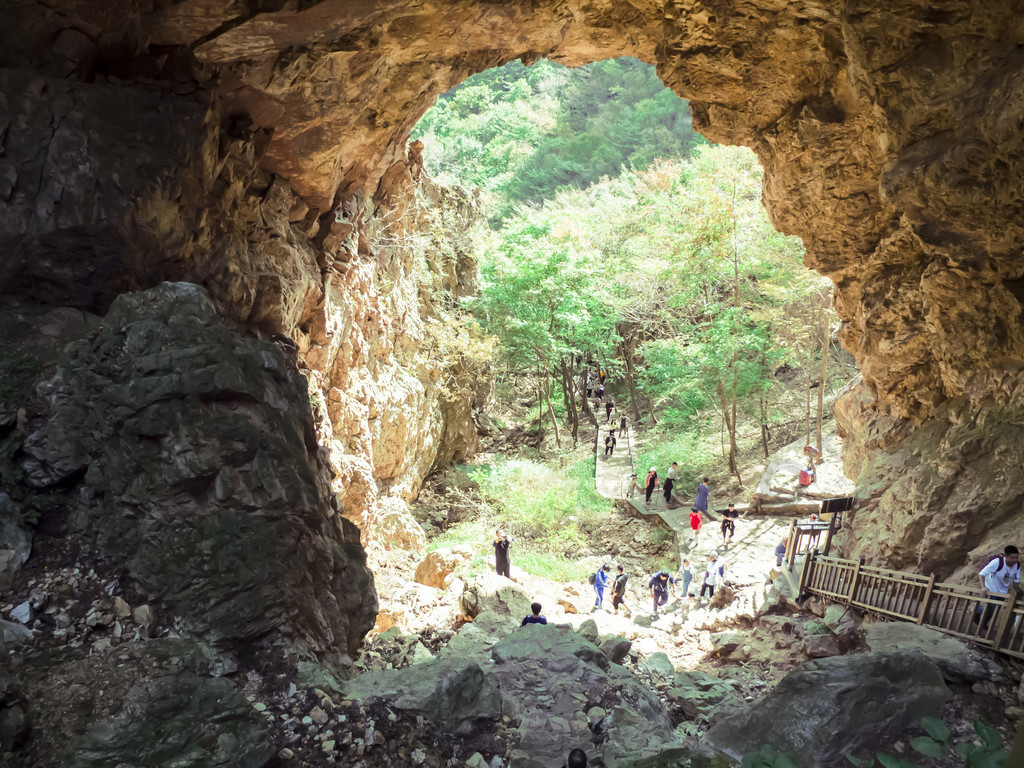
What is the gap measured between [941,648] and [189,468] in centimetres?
784

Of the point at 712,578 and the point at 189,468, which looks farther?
the point at 712,578

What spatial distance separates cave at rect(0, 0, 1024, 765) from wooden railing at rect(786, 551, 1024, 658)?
72 centimetres

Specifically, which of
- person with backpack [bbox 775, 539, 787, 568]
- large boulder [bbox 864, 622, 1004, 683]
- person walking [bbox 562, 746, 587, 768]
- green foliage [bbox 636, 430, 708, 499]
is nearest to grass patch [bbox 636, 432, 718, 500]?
green foliage [bbox 636, 430, 708, 499]

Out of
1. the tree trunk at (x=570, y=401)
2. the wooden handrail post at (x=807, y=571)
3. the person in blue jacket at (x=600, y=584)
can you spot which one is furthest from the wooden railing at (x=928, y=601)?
the tree trunk at (x=570, y=401)

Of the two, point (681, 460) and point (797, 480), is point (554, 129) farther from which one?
point (797, 480)

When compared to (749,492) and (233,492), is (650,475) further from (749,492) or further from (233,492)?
(233,492)

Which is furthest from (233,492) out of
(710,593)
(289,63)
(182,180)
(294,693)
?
(710,593)

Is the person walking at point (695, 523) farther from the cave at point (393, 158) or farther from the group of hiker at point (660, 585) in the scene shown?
the cave at point (393, 158)

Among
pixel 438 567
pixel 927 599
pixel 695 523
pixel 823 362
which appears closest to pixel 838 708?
pixel 927 599

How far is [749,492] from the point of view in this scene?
18.4 m

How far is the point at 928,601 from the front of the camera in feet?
25.4

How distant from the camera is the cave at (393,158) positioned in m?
6.38

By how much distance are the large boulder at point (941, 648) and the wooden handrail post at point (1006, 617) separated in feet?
0.65

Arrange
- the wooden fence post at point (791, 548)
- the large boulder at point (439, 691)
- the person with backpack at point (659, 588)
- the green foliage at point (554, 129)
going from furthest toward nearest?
the green foliage at point (554, 129)
the person with backpack at point (659, 588)
the wooden fence post at point (791, 548)
the large boulder at point (439, 691)
